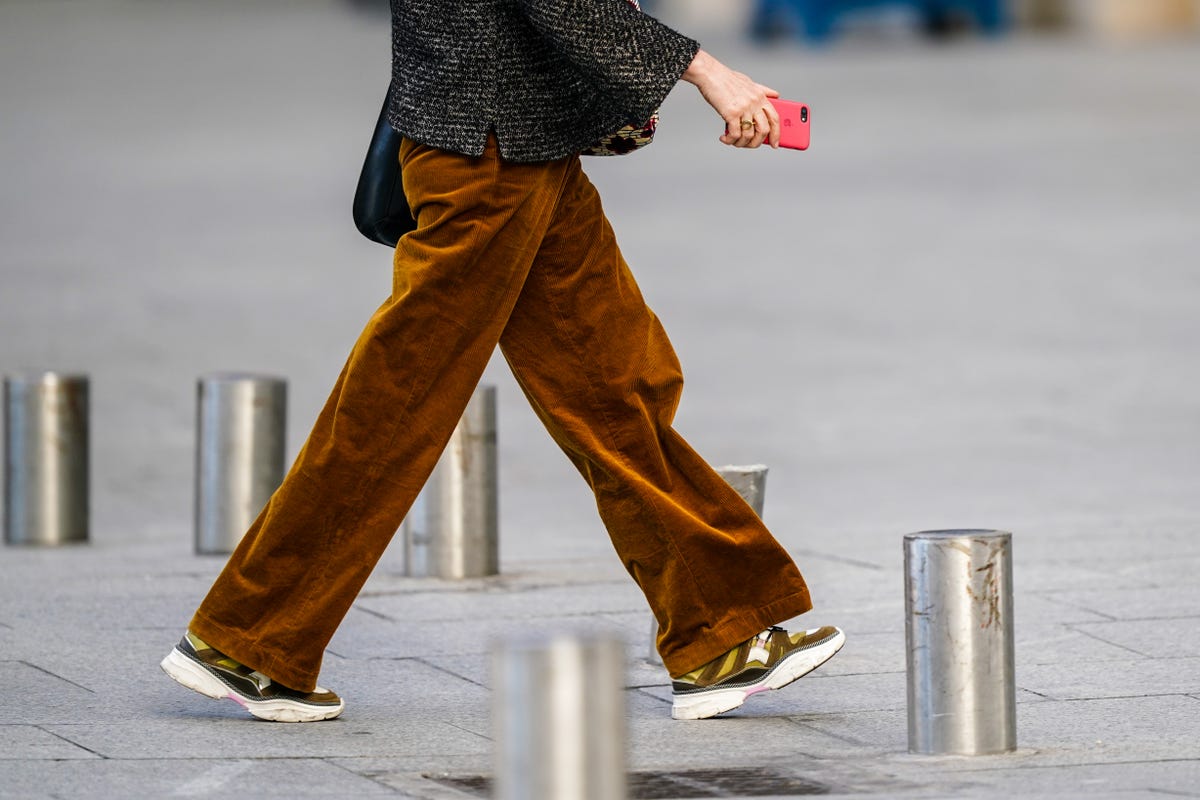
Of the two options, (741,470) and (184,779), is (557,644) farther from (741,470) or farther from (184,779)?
(741,470)

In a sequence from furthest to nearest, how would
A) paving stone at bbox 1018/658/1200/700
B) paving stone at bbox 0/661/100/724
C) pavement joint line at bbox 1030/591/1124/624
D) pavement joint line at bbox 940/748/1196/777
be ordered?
1. pavement joint line at bbox 1030/591/1124/624
2. paving stone at bbox 1018/658/1200/700
3. paving stone at bbox 0/661/100/724
4. pavement joint line at bbox 940/748/1196/777

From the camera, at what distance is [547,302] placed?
432cm

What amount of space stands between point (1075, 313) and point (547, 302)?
8892 mm

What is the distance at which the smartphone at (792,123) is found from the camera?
4164 mm

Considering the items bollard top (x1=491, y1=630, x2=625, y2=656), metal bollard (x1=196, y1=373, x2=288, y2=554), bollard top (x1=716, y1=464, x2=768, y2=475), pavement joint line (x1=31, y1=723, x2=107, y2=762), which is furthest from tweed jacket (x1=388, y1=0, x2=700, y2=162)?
metal bollard (x1=196, y1=373, x2=288, y2=554)

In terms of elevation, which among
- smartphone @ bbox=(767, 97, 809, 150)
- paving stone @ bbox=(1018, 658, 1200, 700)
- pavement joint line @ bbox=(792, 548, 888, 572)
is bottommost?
paving stone @ bbox=(1018, 658, 1200, 700)

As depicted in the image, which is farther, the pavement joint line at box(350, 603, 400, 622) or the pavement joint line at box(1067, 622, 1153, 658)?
the pavement joint line at box(350, 603, 400, 622)

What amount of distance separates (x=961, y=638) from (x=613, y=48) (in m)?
1.31

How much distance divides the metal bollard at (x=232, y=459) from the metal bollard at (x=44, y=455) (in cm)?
57

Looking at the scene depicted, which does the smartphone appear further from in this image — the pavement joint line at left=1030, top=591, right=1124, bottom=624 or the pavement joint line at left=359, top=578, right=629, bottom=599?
the pavement joint line at left=359, top=578, right=629, bottom=599

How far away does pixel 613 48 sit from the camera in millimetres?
4051

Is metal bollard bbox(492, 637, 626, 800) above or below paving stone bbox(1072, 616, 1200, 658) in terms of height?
above

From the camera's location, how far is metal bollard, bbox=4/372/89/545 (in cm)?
745

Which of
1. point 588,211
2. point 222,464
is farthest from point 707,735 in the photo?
point 222,464
